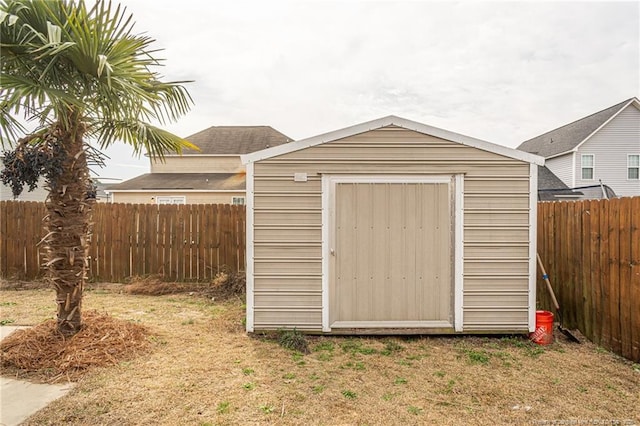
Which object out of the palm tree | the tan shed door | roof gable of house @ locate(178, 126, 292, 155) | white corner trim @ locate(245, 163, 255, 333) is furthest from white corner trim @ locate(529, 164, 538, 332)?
roof gable of house @ locate(178, 126, 292, 155)

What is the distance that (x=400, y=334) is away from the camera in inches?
178

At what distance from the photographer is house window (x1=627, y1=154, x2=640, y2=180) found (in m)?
16.8

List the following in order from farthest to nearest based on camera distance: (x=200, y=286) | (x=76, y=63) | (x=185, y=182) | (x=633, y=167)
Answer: (x=633, y=167) < (x=185, y=182) < (x=200, y=286) < (x=76, y=63)

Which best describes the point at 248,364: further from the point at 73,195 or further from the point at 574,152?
the point at 574,152

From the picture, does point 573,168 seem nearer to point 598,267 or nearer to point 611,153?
point 611,153

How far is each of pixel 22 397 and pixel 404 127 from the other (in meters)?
4.50

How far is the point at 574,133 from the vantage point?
17484 millimetres

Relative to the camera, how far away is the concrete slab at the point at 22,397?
2698mm

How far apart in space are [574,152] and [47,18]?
19.1 m

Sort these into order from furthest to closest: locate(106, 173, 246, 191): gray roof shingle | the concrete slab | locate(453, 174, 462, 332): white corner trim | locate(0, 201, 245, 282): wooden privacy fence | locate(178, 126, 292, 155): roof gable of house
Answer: locate(178, 126, 292, 155): roof gable of house → locate(106, 173, 246, 191): gray roof shingle → locate(0, 201, 245, 282): wooden privacy fence → locate(453, 174, 462, 332): white corner trim → the concrete slab


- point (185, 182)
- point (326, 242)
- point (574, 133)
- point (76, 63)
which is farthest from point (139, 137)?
point (574, 133)

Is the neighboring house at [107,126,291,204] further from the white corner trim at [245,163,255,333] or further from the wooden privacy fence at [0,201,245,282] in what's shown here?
the white corner trim at [245,163,255,333]

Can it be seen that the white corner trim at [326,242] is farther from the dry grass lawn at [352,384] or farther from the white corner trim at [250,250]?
the white corner trim at [250,250]

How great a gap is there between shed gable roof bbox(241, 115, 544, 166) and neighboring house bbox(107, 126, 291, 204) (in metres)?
10.1
